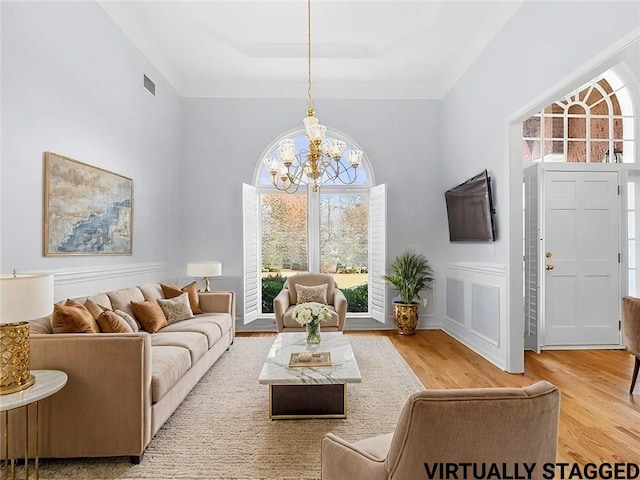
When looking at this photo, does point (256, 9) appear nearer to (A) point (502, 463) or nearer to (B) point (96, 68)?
(B) point (96, 68)

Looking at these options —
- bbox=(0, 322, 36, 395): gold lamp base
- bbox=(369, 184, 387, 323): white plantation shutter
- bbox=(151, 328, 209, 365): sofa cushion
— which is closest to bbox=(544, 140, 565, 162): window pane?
bbox=(369, 184, 387, 323): white plantation shutter

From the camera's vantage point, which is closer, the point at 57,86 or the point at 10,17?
the point at 10,17

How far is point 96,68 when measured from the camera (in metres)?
3.53

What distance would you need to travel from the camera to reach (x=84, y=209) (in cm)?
336

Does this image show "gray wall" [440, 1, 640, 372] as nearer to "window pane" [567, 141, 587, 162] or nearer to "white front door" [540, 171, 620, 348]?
"white front door" [540, 171, 620, 348]

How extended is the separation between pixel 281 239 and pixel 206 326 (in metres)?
2.43

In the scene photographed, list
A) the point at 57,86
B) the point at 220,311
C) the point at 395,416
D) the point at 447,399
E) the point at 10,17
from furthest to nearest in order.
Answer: the point at 220,311
the point at 57,86
the point at 395,416
the point at 10,17
the point at 447,399

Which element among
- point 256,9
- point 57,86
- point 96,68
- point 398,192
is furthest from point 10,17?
point 398,192

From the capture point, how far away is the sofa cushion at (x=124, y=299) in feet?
11.3

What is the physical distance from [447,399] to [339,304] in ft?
12.0

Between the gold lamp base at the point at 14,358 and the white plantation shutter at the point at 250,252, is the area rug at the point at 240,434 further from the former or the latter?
the white plantation shutter at the point at 250,252

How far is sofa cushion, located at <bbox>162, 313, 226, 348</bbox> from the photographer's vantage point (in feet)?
11.8

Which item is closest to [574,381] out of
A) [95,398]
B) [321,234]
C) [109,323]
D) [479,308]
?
[479,308]

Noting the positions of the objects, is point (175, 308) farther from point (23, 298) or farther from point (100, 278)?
point (23, 298)
